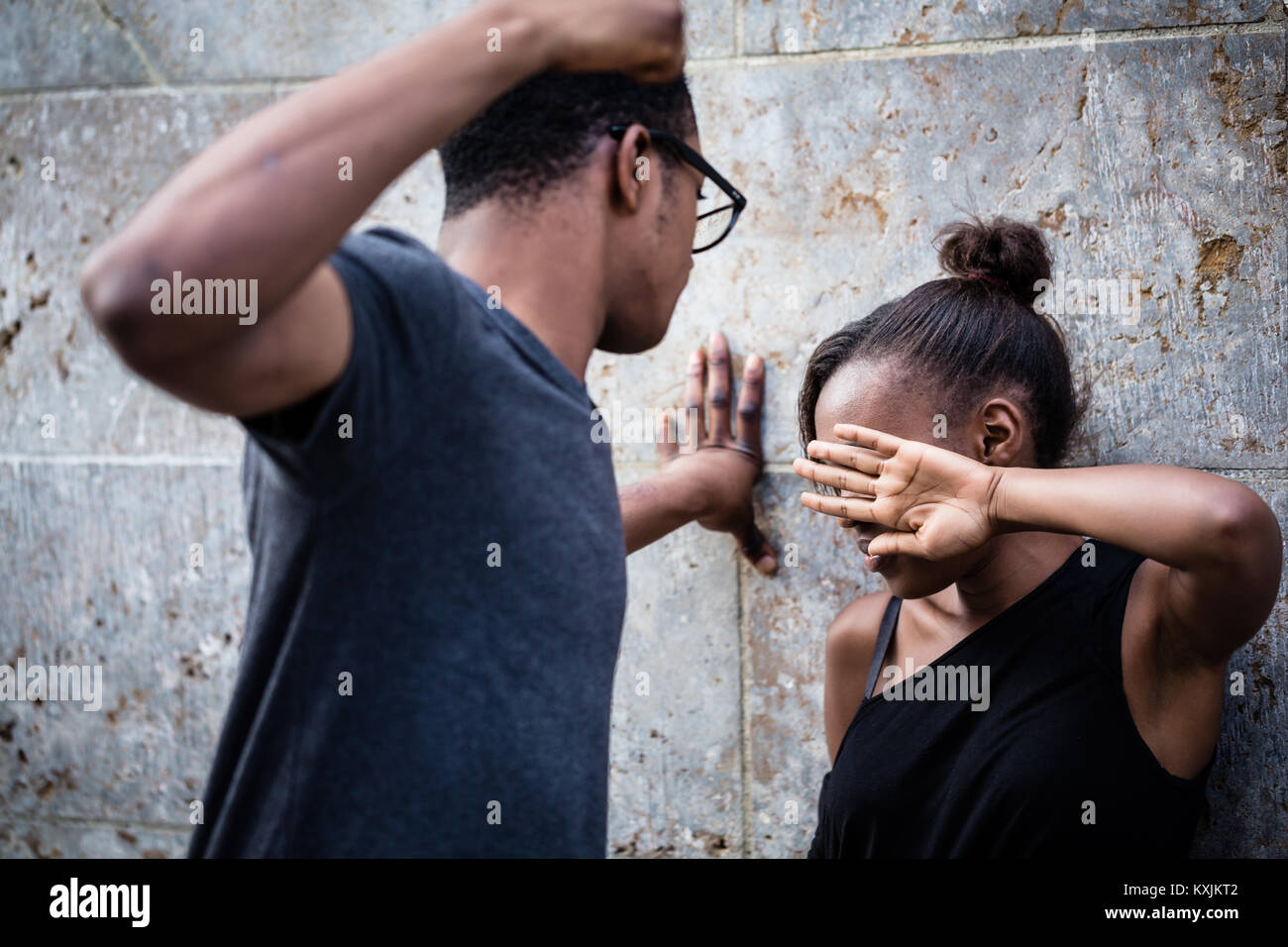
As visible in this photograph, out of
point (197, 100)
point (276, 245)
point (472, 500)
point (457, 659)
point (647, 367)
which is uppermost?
point (197, 100)

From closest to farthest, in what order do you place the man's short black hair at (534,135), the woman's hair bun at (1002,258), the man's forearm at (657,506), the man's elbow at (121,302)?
the man's elbow at (121,302) < the man's short black hair at (534,135) < the woman's hair bun at (1002,258) < the man's forearm at (657,506)

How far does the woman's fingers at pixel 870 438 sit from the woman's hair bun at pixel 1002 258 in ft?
1.66

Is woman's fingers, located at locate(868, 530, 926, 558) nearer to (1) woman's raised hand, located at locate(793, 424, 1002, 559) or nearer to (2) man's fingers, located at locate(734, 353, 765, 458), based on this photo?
(1) woman's raised hand, located at locate(793, 424, 1002, 559)

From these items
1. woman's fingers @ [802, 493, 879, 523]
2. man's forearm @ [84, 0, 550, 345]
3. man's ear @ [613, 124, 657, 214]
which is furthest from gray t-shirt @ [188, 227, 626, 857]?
woman's fingers @ [802, 493, 879, 523]

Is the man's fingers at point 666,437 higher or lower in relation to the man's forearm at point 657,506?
higher

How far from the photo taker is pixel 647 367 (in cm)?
229

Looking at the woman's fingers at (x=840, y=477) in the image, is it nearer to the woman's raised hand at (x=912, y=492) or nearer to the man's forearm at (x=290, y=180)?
the woman's raised hand at (x=912, y=492)

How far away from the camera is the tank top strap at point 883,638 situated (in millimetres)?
1878

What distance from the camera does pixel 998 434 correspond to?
166 cm

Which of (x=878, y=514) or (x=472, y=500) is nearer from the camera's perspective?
(x=472, y=500)

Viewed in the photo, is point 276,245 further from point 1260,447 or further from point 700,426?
point 1260,447

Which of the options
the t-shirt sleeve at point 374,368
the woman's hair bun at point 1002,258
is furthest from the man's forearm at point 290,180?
the woman's hair bun at point 1002,258
